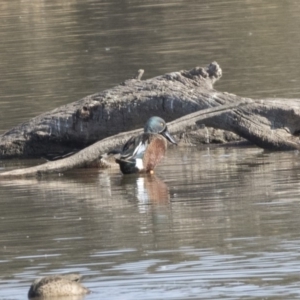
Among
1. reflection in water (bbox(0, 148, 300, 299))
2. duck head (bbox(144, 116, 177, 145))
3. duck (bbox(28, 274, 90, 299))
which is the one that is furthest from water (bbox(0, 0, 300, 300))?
duck head (bbox(144, 116, 177, 145))

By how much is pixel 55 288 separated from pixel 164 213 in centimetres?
278

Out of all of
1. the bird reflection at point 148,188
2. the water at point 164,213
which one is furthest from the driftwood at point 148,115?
the bird reflection at point 148,188

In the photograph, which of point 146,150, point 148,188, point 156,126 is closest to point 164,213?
point 148,188

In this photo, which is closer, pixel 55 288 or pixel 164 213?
pixel 55 288

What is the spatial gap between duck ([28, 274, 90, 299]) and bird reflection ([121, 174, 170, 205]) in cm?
322

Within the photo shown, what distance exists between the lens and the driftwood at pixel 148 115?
12945 millimetres

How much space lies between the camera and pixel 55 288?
710 cm

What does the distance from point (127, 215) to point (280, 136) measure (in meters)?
3.59

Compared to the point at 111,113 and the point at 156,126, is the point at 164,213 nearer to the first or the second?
the point at 156,126

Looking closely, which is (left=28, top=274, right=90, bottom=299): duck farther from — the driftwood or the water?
the driftwood

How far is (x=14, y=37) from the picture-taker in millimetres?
30656

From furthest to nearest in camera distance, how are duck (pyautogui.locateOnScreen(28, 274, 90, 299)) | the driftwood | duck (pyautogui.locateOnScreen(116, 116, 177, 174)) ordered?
the driftwood → duck (pyautogui.locateOnScreen(116, 116, 177, 174)) → duck (pyautogui.locateOnScreen(28, 274, 90, 299))

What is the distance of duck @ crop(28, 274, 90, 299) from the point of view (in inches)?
278

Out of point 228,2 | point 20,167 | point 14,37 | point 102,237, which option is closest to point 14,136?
point 20,167
